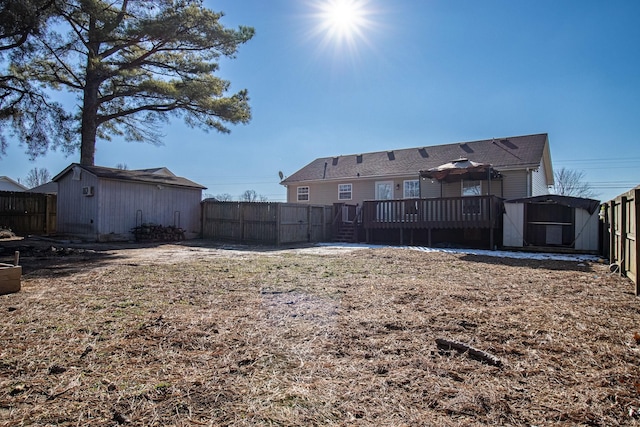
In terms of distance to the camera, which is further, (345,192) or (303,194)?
(303,194)

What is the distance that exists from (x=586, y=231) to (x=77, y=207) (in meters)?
17.5

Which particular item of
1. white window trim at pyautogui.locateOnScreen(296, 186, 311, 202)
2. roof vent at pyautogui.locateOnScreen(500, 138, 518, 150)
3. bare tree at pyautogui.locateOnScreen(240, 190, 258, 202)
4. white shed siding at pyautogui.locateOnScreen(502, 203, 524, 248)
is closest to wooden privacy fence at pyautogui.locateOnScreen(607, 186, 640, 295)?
white shed siding at pyautogui.locateOnScreen(502, 203, 524, 248)

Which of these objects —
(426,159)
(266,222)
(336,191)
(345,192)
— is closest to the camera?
(266,222)

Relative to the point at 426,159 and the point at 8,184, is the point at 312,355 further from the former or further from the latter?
the point at 8,184

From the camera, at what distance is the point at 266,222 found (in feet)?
44.6

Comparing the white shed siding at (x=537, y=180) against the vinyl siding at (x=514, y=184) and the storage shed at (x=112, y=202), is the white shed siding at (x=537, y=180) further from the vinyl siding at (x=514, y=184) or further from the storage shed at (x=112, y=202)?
the storage shed at (x=112, y=202)

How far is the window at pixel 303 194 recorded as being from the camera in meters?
20.4

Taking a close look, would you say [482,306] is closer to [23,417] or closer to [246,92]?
[23,417]

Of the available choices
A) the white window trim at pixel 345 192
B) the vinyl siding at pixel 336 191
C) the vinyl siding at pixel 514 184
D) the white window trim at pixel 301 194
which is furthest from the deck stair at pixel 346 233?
the vinyl siding at pixel 514 184

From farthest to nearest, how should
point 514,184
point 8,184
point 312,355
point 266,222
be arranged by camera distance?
point 8,184 < point 514,184 < point 266,222 < point 312,355

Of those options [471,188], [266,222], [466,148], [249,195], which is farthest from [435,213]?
[249,195]

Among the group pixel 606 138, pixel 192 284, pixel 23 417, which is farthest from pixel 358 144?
pixel 23 417

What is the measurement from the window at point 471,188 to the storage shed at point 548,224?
3743mm

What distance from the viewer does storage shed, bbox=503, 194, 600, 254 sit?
33.3 ft
